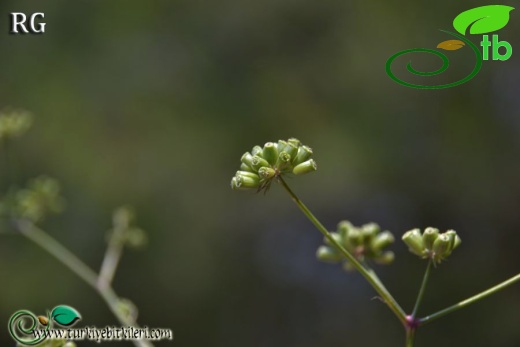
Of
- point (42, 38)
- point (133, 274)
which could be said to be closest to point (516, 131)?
point (133, 274)

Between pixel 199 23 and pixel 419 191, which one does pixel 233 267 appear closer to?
pixel 419 191

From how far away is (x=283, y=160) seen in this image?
92cm

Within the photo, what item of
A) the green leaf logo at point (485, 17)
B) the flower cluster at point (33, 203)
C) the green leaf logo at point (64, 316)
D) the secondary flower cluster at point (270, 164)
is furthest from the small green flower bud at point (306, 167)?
the green leaf logo at point (485, 17)

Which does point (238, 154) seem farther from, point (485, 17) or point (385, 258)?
point (385, 258)

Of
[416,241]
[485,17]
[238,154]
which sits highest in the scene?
[485,17]

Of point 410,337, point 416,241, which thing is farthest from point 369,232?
point 410,337

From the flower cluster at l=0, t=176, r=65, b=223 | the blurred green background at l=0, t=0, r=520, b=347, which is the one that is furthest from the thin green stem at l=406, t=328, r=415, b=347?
the blurred green background at l=0, t=0, r=520, b=347

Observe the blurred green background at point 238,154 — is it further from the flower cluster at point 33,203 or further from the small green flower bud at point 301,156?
the small green flower bud at point 301,156

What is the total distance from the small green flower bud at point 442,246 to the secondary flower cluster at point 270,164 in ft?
0.62

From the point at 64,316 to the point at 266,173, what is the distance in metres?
0.38

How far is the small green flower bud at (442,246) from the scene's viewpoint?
885mm

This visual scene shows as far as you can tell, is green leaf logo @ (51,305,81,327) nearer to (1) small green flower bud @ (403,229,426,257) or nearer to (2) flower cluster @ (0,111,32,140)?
(1) small green flower bud @ (403,229,426,257)

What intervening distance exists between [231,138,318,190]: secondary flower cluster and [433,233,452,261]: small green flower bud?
0.62 ft

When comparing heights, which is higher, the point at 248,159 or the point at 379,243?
the point at 248,159
